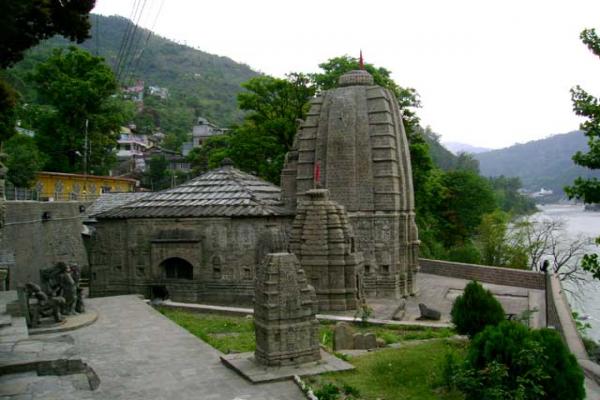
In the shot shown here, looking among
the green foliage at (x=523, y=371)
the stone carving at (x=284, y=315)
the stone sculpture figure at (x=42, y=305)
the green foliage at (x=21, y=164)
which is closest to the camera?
the green foliage at (x=523, y=371)

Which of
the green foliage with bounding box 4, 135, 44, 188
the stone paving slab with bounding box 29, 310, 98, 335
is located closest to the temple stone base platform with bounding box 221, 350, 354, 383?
the stone paving slab with bounding box 29, 310, 98, 335

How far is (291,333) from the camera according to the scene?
11.5 metres

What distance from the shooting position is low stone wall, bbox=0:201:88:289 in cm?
2250

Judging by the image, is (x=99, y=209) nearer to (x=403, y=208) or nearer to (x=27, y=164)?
(x=27, y=164)

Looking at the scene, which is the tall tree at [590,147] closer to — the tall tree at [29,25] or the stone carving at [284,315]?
the stone carving at [284,315]

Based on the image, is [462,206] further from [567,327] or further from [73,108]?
[73,108]

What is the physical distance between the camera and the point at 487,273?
26281mm

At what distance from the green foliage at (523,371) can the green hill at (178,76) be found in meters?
65.6

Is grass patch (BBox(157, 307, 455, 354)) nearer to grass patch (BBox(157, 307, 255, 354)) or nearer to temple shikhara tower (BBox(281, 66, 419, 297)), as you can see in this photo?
grass patch (BBox(157, 307, 255, 354))

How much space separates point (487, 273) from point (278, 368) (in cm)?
1765

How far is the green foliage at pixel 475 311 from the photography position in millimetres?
12617

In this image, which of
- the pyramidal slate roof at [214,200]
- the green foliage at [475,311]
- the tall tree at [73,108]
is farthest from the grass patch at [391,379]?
the tall tree at [73,108]

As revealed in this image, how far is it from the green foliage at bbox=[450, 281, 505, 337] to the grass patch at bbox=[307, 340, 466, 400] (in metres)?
0.70

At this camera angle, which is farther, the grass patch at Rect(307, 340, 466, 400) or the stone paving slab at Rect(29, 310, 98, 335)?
the stone paving slab at Rect(29, 310, 98, 335)
